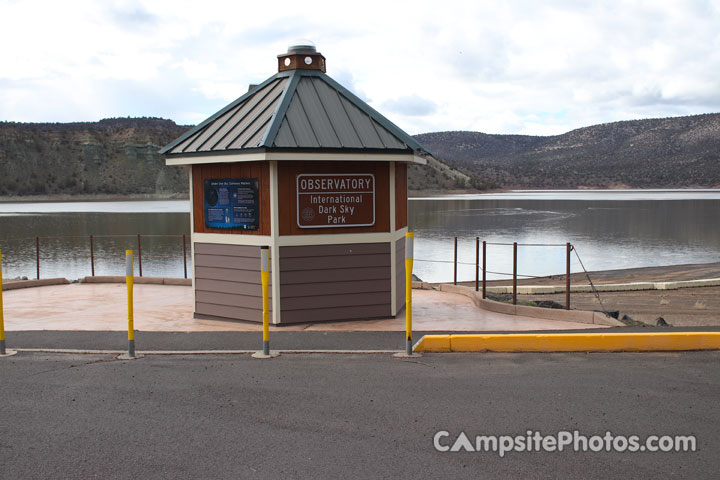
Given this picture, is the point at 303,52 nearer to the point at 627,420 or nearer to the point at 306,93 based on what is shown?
the point at 306,93

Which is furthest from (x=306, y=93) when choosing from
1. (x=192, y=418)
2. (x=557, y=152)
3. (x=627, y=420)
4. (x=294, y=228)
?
(x=557, y=152)

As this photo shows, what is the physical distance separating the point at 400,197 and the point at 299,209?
191 centimetres

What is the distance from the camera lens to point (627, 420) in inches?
222

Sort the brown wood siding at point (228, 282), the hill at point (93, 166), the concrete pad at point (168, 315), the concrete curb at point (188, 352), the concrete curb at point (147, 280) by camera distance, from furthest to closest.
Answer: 1. the hill at point (93, 166)
2. the concrete curb at point (147, 280)
3. the brown wood siding at point (228, 282)
4. the concrete pad at point (168, 315)
5. the concrete curb at point (188, 352)

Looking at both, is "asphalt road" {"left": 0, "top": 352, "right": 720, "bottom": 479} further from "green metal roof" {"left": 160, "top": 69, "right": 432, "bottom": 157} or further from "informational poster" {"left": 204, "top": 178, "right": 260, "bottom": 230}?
"green metal roof" {"left": 160, "top": 69, "right": 432, "bottom": 157}

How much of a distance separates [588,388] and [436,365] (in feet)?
5.44

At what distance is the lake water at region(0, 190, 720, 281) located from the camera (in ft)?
106

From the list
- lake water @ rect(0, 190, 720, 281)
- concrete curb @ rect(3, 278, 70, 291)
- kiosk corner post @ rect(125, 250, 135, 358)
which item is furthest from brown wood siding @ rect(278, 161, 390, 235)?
lake water @ rect(0, 190, 720, 281)

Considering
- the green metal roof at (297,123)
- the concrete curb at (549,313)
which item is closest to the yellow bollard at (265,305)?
the green metal roof at (297,123)

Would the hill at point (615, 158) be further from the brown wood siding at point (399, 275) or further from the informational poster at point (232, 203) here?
the informational poster at point (232, 203)

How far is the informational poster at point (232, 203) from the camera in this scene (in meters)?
9.97

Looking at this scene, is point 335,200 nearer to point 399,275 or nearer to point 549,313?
point 399,275

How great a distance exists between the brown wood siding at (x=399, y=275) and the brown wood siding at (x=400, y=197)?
31 cm

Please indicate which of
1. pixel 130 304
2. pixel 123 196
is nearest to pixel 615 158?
pixel 123 196
